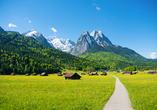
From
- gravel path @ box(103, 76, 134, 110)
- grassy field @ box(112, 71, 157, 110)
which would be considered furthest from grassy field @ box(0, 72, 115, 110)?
grassy field @ box(112, 71, 157, 110)

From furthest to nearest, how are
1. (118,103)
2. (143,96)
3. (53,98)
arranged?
(143,96)
(53,98)
(118,103)

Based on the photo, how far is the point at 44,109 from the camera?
38.0 feet

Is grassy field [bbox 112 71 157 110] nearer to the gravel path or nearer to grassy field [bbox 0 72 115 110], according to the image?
the gravel path

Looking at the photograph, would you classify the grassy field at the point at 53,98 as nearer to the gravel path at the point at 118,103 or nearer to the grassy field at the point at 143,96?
the gravel path at the point at 118,103

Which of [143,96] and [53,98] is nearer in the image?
[53,98]

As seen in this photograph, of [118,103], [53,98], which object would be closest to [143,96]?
[118,103]

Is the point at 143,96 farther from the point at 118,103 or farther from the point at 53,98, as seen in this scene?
the point at 53,98

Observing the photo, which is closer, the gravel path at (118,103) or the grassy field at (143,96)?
the gravel path at (118,103)

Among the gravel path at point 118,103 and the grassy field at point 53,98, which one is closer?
the gravel path at point 118,103

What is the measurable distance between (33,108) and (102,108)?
8.46 meters

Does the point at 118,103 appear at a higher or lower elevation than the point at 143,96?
higher

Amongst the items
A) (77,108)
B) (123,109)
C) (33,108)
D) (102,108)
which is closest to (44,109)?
(33,108)

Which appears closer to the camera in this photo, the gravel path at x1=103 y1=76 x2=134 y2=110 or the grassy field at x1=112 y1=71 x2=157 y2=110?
the gravel path at x1=103 y1=76 x2=134 y2=110

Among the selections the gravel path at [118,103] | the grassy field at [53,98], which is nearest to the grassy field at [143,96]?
the gravel path at [118,103]
